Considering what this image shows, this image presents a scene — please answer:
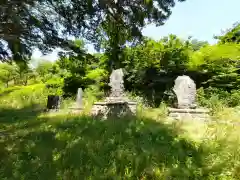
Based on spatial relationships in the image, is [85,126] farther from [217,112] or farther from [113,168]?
[217,112]

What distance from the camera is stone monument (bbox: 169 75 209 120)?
8.23 m

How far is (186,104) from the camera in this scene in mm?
8625

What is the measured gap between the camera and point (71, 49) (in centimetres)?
715

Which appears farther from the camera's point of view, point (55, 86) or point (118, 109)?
point (55, 86)

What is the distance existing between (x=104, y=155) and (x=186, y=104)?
187 inches

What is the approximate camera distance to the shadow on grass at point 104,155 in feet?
13.3

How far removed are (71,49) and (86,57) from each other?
51 cm

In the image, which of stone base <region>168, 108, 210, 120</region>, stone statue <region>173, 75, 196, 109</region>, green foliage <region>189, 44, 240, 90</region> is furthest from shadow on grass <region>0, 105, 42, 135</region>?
green foliage <region>189, 44, 240, 90</region>

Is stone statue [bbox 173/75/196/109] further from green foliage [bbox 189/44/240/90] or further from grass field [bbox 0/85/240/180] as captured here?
green foliage [bbox 189/44/240/90]

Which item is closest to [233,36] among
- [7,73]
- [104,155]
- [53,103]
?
[53,103]

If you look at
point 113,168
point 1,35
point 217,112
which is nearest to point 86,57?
point 1,35

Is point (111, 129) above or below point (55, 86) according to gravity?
below

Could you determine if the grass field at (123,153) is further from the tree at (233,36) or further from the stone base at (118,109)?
the tree at (233,36)

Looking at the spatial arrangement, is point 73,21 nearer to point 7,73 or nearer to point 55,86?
point 55,86
